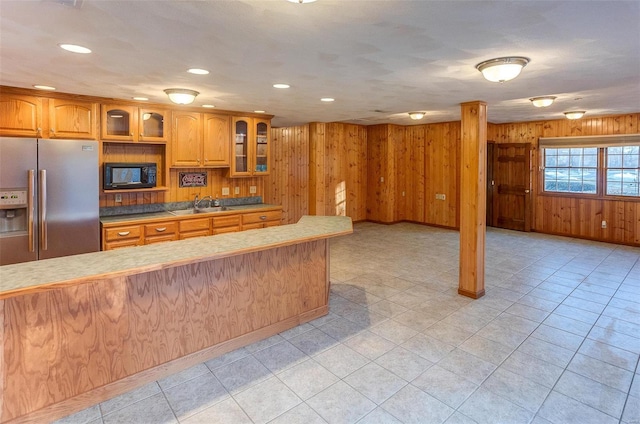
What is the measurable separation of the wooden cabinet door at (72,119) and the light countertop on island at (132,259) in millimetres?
2317

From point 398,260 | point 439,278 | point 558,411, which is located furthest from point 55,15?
point 398,260

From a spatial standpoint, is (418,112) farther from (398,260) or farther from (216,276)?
(216,276)

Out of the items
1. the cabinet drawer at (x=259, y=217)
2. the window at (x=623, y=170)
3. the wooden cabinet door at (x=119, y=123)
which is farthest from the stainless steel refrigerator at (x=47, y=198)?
→ the window at (x=623, y=170)

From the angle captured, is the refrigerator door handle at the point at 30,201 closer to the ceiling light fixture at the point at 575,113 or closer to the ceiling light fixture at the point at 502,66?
the ceiling light fixture at the point at 502,66

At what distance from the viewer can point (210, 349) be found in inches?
112

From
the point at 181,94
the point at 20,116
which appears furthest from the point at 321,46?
the point at 20,116

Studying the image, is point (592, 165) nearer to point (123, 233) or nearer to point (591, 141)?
point (591, 141)

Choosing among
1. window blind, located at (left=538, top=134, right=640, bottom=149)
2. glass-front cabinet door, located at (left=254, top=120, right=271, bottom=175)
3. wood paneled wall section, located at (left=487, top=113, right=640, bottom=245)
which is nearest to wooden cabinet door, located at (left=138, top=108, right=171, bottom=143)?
glass-front cabinet door, located at (left=254, top=120, right=271, bottom=175)

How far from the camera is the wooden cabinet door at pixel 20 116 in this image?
146 inches

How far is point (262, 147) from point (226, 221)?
1.43 m

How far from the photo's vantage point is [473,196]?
4.10 metres

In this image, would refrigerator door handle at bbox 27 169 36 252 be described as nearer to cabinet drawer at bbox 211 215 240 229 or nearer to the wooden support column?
cabinet drawer at bbox 211 215 240 229

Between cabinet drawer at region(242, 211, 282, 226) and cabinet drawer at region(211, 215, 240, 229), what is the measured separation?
0.37 feet

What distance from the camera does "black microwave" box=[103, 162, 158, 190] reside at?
438 cm
